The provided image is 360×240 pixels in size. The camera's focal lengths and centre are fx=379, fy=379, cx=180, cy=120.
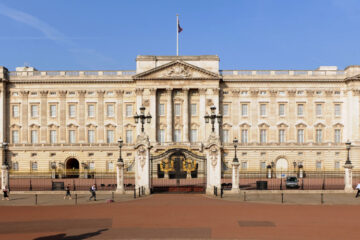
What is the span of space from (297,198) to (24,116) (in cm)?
4970

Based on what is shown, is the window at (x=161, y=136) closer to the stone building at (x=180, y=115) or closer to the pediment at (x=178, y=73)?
the stone building at (x=180, y=115)

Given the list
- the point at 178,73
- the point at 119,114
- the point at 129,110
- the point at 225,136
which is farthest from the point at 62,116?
the point at 225,136

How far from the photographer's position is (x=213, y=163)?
119ft

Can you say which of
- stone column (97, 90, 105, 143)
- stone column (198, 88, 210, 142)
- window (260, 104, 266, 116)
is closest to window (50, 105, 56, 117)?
stone column (97, 90, 105, 143)

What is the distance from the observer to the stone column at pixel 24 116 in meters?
65.1

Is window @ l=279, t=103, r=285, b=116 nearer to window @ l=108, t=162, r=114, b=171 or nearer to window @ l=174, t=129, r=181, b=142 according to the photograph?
window @ l=174, t=129, r=181, b=142

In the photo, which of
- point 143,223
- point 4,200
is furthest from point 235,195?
point 4,200

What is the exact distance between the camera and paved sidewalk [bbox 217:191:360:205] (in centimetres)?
3034

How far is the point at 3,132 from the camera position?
211ft

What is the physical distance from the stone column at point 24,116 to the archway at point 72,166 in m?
8.05

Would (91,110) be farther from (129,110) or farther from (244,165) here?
(244,165)

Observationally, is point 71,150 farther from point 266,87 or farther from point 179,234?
point 179,234

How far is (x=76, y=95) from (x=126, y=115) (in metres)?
9.37

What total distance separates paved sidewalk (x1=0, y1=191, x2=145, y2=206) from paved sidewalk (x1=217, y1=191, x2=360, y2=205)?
388 inches
